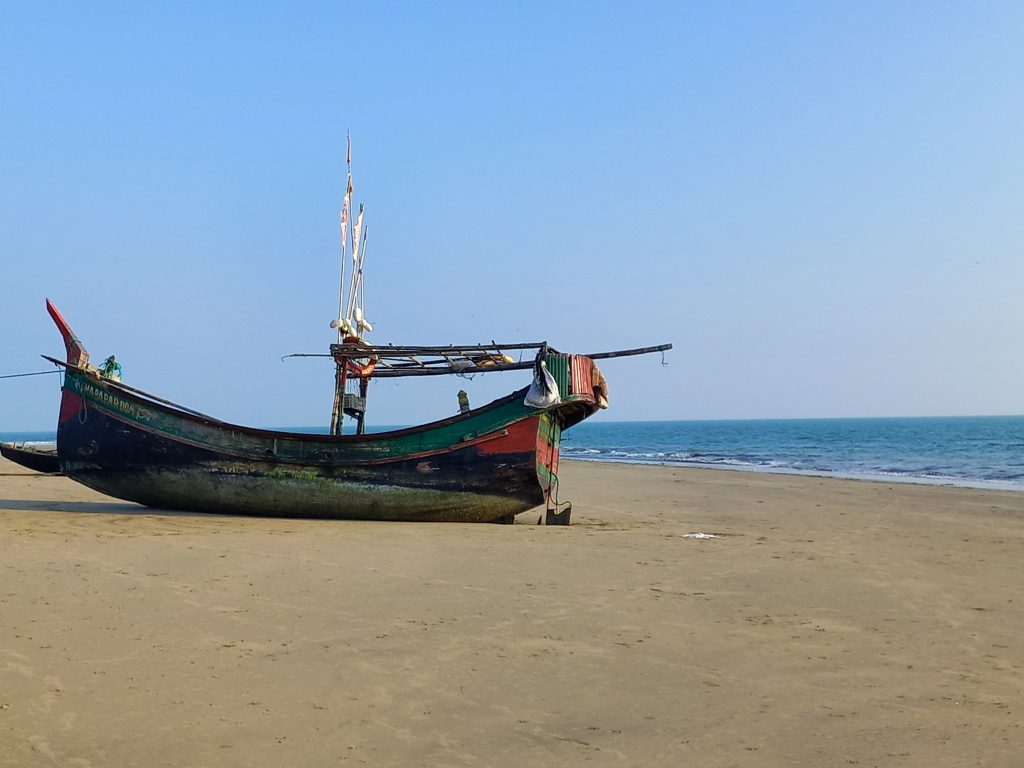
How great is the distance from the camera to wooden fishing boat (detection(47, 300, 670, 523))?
13.5 metres

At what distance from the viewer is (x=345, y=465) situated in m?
13.7

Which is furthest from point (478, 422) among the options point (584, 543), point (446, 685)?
point (446, 685)

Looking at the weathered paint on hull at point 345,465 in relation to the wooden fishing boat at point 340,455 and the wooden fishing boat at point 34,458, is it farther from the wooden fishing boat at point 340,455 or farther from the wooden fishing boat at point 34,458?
the wooden fishing boat at point 34,458

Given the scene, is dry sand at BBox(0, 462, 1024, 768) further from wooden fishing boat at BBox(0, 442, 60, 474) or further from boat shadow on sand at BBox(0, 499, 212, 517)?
wooden fishing boat at BBox(0, 442, 60, 474)

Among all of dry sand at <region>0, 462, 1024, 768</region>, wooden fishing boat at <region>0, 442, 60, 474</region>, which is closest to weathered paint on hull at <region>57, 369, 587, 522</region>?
dry sand at <region>0, 462, 1024, 768</region>

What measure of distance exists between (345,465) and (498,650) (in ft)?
26.7

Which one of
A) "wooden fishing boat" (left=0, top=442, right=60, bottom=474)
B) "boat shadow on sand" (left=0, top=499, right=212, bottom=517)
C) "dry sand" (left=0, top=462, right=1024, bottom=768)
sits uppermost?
"wooden fishing boat" (left=0, top=442, right=60, bottom=474)

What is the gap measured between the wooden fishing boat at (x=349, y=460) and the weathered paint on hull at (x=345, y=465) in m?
0.02

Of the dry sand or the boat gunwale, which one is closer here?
the dry sand

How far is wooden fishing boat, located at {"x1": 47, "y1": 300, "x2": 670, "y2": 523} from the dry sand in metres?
2.12

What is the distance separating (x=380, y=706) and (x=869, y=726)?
256 cm

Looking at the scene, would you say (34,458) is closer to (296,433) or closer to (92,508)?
(92,508)

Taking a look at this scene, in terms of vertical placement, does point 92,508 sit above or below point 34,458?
below

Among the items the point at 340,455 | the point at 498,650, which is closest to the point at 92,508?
the point at 340,455
